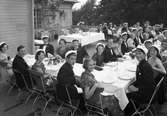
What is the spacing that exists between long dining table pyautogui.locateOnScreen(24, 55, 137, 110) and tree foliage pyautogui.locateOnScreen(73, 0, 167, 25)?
14928mm

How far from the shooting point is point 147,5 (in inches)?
762

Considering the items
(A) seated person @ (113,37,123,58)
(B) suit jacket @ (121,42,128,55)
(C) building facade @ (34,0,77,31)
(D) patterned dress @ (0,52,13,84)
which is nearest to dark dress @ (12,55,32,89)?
(D) patterned dress @ (0,52,13,84)

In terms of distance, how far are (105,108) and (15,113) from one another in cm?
194

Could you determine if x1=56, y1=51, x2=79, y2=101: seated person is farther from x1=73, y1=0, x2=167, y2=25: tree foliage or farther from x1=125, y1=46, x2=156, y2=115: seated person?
x1=73, y1=0, x2=167, y2=25: tree foliage

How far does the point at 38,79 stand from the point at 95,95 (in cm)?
125

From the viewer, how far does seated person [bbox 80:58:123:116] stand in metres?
3.70

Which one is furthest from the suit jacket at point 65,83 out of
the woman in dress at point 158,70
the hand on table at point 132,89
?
the woman in dress at point 158,70

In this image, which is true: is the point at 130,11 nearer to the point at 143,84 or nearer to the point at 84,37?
the point at 84,37

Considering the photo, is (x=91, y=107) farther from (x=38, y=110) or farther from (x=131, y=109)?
(x=38, y=110)

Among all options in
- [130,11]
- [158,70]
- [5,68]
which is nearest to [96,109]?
[158,70]

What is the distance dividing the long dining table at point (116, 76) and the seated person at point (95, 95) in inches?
3.6

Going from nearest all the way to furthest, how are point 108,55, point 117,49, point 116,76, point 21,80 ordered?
point 116,76
point 21,80
point 108,55
point 117,49

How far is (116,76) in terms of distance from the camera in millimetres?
4238

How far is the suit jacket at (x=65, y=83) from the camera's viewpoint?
3758 millimetres
